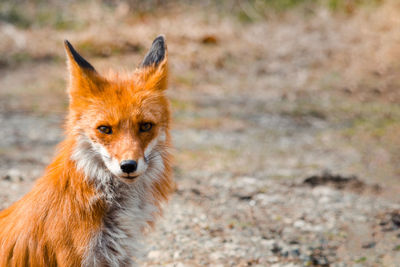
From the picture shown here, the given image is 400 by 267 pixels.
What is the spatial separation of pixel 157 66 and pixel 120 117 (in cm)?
74

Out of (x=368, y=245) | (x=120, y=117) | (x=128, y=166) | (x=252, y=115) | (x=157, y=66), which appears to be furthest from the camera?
(x=252, y=115)

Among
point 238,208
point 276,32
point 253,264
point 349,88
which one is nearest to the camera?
point 253,264

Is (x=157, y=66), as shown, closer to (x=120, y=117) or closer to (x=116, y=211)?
(x=120, y=117)

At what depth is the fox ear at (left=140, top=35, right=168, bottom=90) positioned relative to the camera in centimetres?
403

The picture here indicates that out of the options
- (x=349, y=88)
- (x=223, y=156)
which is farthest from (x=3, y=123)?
(x=349, y=88)

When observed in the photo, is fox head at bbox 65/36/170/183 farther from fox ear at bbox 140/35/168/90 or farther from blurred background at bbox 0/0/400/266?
blurred background at bbox 0/0/400/266

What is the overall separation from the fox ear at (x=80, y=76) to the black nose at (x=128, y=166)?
756 millimetres

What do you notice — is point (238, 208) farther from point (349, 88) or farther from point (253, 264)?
point (349, 88)

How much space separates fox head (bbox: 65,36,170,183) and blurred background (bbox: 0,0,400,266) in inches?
19.7

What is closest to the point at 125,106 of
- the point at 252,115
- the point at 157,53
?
the point at 157,53

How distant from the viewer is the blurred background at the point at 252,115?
18.8ft

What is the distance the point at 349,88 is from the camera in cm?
1214

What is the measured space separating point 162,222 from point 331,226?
211 cm

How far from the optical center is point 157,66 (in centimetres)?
414
